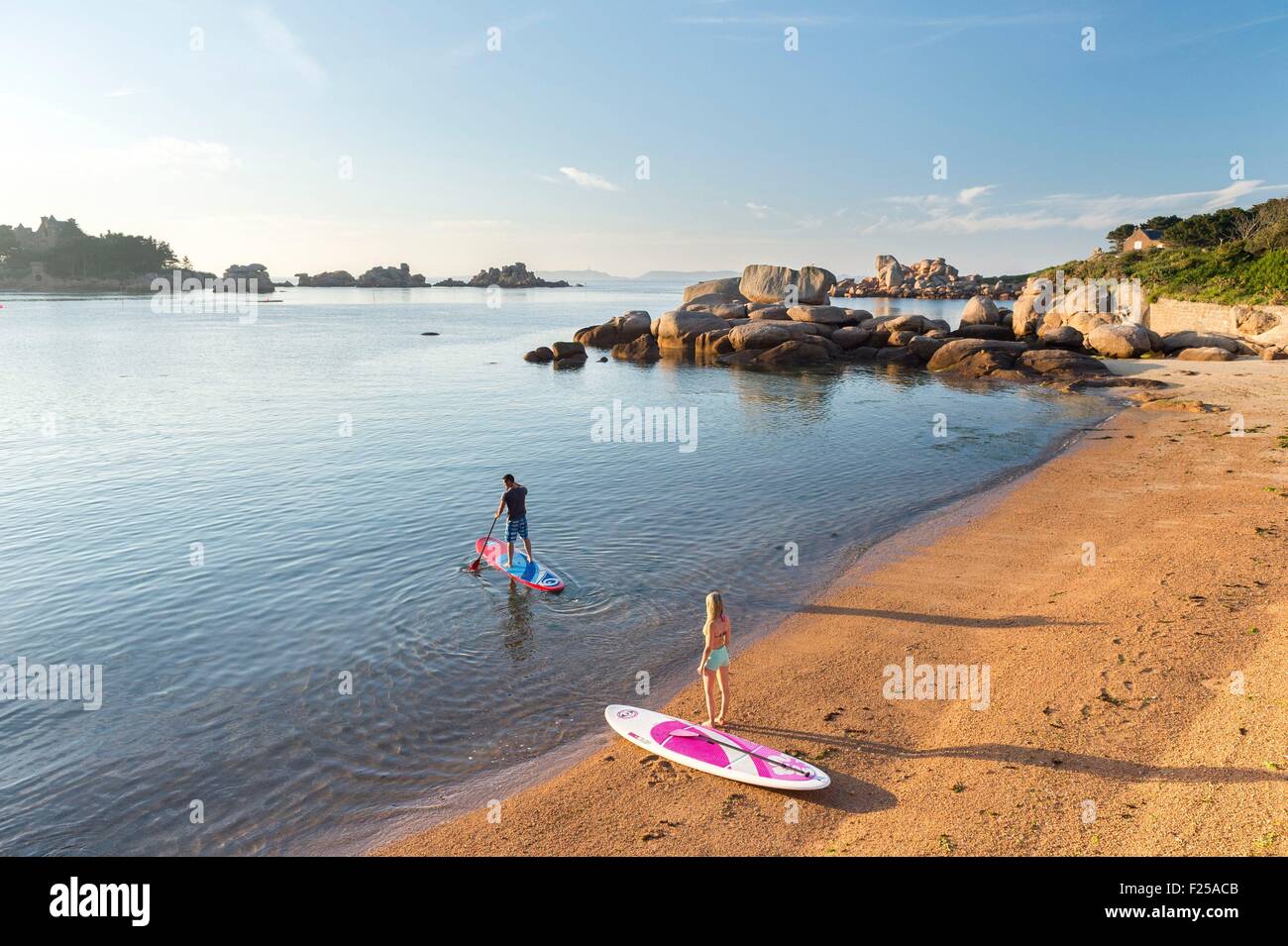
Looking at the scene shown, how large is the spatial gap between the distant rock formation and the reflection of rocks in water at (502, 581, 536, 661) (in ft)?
502

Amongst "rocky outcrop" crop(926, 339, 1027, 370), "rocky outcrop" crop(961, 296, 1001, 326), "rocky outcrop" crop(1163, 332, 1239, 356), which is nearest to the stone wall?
"rocky outcrop" crop(1163, 332, 1239, 356)

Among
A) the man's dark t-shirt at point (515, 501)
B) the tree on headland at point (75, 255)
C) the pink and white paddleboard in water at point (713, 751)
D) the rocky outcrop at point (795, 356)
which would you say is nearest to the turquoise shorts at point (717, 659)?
the pink and white paddleboard in water at point (713, 751)

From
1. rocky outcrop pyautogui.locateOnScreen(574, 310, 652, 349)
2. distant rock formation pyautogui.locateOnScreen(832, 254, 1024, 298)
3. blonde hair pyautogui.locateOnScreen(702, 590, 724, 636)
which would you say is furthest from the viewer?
distant rock formation pyautogui.locateOnScreen(832, 254, 1024, 298)

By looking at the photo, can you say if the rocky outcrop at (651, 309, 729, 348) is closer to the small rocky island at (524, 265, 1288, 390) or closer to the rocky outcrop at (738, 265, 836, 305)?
the small rocky island at (524, 265, 1288, 390)

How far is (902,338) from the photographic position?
5859 cm

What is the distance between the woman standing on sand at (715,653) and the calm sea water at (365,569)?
206 cm

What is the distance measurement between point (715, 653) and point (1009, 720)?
4144 mm

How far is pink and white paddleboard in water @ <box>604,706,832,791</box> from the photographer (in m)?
9.20

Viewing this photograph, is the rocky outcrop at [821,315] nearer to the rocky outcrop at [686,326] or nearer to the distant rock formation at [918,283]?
the rocky outcrop at [686,326]

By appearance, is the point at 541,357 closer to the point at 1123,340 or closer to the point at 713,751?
the point at 1123,340

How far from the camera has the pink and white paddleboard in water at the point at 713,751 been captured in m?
9.20

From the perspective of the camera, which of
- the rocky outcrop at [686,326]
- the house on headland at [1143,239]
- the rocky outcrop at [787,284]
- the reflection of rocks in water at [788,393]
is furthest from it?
the house on headland at [1143,239]
